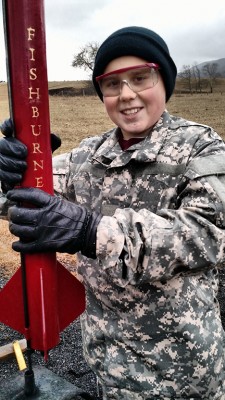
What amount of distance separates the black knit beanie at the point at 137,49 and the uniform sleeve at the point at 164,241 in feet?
2.70

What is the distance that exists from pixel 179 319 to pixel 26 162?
1185 mm

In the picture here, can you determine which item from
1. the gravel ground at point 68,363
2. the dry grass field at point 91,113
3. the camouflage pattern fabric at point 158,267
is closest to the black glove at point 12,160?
the camouflage pattern fabric at point 158,267

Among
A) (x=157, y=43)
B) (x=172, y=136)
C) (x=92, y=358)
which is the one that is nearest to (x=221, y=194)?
(x=172, y=136)

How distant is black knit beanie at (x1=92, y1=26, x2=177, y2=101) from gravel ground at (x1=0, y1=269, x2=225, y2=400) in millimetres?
2766

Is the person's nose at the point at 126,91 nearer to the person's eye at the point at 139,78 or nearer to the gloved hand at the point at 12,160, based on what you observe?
the person's eye at the point at 139,78

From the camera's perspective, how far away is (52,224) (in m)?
2.00

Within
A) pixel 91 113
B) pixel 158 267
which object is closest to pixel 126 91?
pixel 158 267

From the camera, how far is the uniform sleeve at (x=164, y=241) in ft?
6.46

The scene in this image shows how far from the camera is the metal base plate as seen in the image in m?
3.68

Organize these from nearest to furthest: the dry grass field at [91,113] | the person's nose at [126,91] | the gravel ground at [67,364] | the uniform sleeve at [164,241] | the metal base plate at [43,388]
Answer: the uniform sleeve at [164,241] < the person's nose at [126,91] < the metal base plate at [43,388] < the gravel ground at [67,364] < the dry grass field at [91,113]

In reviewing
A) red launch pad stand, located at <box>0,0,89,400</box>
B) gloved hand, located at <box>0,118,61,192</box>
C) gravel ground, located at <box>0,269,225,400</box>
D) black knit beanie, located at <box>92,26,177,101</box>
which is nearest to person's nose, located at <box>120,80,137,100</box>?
black knit beanie, located at <box>92,26,177,101</box>

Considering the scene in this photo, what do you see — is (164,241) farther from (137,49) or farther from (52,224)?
(137,49)

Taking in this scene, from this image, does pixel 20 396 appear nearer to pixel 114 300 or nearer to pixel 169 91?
pixel 114 300

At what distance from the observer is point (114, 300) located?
257cm
